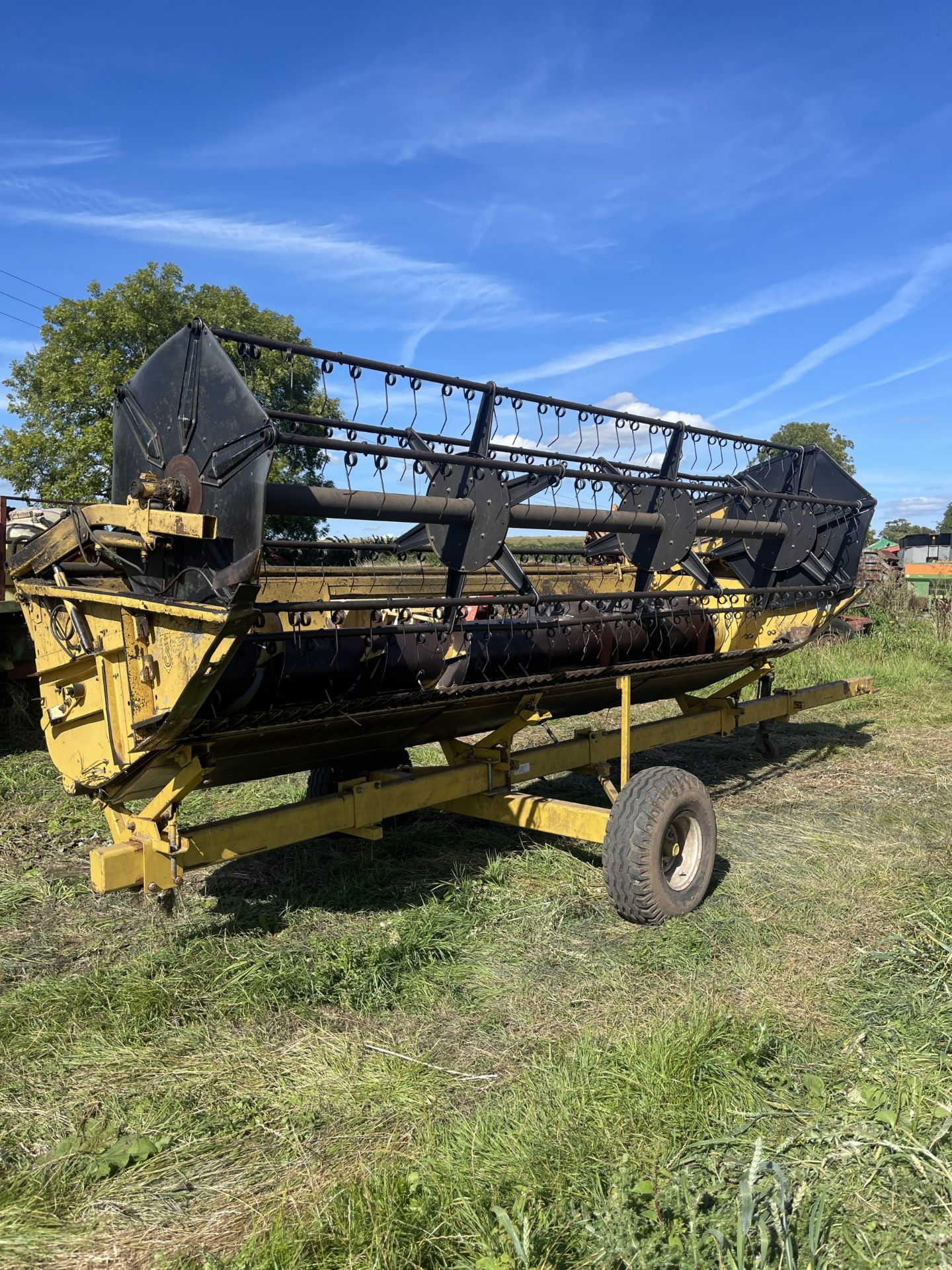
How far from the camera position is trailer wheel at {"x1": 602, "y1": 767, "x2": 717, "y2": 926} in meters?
4.74

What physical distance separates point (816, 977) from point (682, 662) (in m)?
2.37

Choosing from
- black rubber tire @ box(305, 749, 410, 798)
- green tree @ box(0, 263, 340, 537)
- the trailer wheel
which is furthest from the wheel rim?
green tree @ box(0, 263, 340, 537)

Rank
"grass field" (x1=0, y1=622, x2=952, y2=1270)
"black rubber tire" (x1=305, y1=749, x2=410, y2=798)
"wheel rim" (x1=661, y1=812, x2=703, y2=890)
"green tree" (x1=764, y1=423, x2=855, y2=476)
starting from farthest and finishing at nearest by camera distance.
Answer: "green tree" (x1=764, y1=423, x2=855, y2=476)
"black rubber tire" (x1=305, y1=749, x2=410, y2=798)
"wheel rim" (x1=661, y1=812, x2=703, y2=890)
"grass field" (x1=0, y1=622, x2=952, y2=1270)

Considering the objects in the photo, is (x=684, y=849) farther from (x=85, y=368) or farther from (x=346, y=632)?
(x=85, y=368)

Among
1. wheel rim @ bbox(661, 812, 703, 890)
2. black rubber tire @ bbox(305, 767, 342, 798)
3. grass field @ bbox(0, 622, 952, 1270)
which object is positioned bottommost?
grass field @ bbox(0, 622, 952, 1270)

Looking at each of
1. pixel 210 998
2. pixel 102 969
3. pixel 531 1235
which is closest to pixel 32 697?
pixel 102 969

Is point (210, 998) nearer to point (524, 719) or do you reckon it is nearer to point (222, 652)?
point (222, 652)

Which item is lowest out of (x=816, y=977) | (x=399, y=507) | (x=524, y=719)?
(x=816, y=977)

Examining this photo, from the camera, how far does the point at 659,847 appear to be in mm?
4809

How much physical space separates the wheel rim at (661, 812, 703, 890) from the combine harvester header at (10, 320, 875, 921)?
0.04 feet

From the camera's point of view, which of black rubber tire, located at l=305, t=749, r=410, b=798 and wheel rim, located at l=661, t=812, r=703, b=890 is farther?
black rubber tire, located at l=305, t=749, r=410, b=798

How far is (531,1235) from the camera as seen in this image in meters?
2.50

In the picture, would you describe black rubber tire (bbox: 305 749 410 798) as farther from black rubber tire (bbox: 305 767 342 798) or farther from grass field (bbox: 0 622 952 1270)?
grass field (bbox: 0 622 952 1270)

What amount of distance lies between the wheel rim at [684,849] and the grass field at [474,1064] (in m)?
0.23
